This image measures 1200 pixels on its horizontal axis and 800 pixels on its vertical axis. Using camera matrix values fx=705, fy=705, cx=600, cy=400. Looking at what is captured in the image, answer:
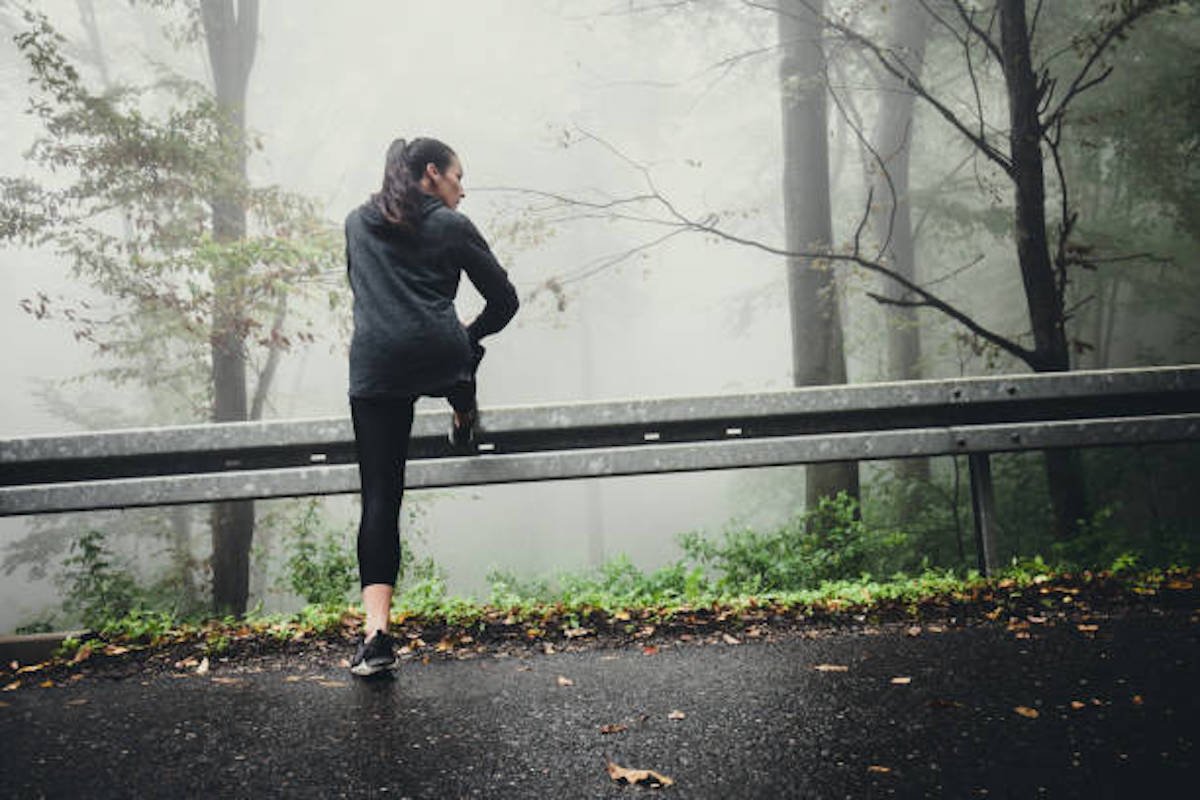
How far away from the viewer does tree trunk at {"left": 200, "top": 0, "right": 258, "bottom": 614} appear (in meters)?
8.27

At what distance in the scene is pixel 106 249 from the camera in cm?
991

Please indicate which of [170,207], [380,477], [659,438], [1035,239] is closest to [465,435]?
[380,477]

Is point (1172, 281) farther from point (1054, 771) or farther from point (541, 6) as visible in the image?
point (1054, 771)

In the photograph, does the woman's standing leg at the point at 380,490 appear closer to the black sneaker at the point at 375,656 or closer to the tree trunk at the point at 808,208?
the black sneaker at the point at 375,656

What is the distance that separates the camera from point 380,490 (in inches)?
115

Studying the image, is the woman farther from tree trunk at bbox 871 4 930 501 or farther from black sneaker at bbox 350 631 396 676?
tree trunk at bbox 871 4 930 501

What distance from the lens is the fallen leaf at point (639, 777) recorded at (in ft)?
6.07

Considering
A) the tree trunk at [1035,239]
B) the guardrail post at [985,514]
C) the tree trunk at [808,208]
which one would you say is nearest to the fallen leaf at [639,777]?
the guardrail post at [985,514]

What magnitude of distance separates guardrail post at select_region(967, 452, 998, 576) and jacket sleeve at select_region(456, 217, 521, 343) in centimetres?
251

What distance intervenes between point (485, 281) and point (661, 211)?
3.76 meters

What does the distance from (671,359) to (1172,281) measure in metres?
47.8

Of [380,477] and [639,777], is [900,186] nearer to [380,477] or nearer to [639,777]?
[380,477]

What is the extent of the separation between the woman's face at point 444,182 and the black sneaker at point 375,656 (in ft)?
5.96

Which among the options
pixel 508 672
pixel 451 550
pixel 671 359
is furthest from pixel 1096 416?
pixel 671 359
